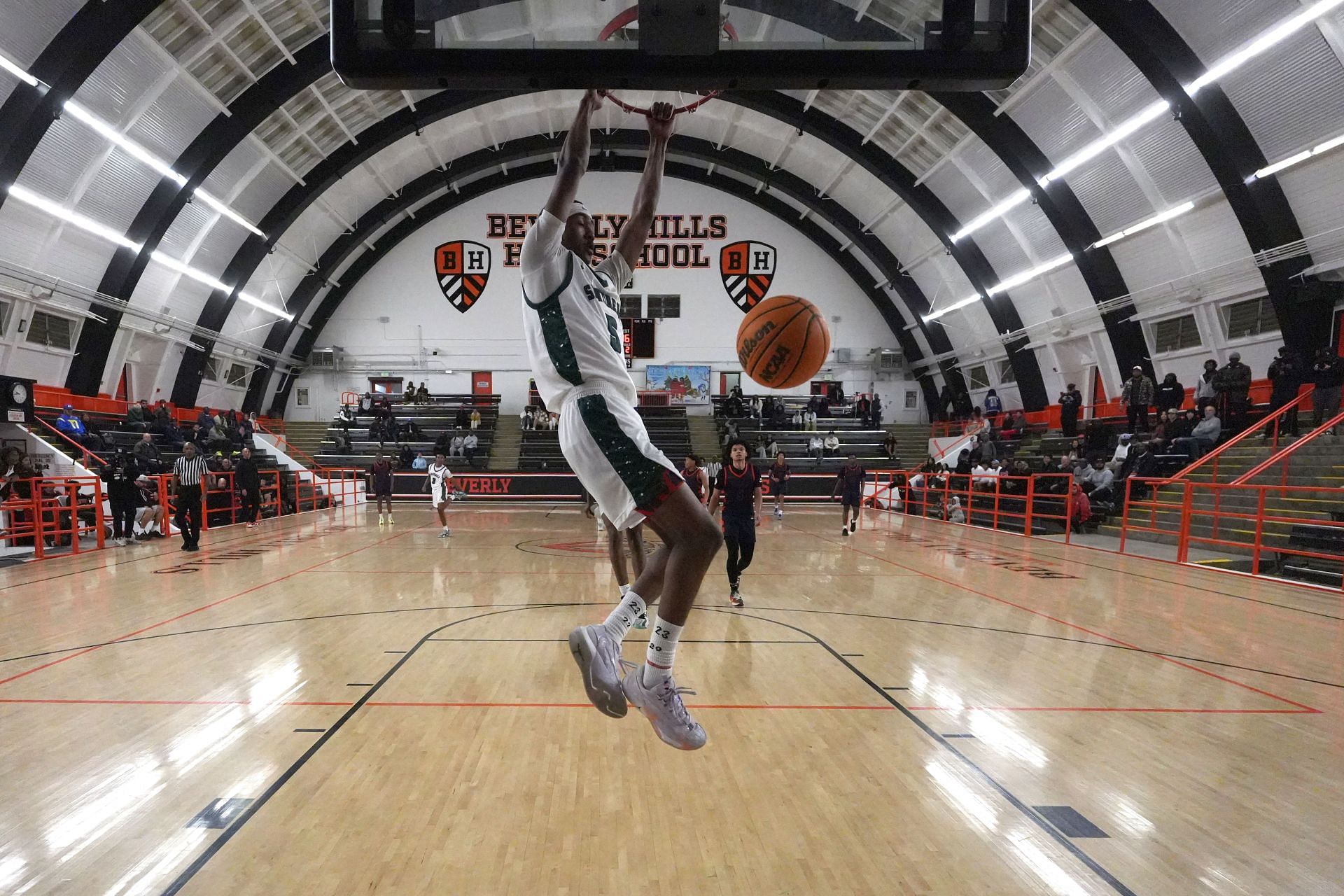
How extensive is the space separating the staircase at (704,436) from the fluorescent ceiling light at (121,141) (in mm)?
16717

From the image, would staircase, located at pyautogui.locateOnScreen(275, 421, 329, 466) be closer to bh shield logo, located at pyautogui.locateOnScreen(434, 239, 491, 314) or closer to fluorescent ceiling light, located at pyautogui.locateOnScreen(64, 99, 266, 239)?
bh shield logo, located at pyautogui.locateOnScreen(434, 239, 491, 314)

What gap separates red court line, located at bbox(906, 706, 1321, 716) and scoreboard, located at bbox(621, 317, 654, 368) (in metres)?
24.6

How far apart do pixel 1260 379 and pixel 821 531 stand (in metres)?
10.7

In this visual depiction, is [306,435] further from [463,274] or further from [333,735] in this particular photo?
[333,735]

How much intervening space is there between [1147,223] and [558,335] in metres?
18.6

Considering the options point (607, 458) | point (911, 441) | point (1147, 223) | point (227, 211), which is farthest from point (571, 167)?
point (911, 441)

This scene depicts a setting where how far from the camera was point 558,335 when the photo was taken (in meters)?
2.58

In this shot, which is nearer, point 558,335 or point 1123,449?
point 558,335

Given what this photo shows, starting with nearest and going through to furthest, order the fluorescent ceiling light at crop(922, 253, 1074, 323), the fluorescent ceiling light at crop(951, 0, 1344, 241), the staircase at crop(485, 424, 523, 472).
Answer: the fluorescent ceiling light at crop(951, 0, 1344, 241)
the fluorescent ceiling light at crop(922, 253, 1074, 323)
the staircase at crop(485, 424, 523, 472)

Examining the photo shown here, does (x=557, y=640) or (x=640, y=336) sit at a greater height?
(x=640, y=336)

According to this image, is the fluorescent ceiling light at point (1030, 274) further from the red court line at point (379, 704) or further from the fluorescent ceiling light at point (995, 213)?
the red court line at point (379, 704)

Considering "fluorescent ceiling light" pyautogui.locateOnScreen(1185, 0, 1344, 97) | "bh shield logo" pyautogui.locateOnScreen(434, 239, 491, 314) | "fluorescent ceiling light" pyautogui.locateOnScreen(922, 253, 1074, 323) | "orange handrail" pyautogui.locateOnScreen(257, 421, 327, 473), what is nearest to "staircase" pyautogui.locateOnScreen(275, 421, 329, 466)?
"orange handrail" pyautogui.locateOnScreen(257, 421, 327, 473)

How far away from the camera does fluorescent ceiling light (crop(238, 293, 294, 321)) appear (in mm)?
22750

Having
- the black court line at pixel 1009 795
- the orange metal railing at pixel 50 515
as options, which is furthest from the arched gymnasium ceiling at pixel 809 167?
the black court line at pixel 1009 795
